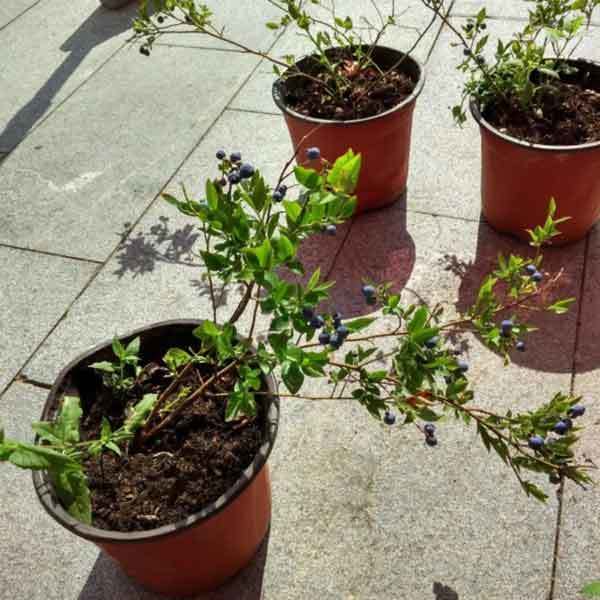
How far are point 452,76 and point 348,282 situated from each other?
67.8 inches

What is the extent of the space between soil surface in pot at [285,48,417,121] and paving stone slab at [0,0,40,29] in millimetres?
3214

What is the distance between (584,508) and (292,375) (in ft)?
4.01

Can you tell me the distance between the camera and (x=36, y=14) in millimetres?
5027

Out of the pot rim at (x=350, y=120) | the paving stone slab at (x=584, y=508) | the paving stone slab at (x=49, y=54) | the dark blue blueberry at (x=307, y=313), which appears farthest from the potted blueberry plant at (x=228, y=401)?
the paving stone slab at (x=49, y=54)

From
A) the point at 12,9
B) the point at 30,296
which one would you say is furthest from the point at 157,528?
the point at 12,9

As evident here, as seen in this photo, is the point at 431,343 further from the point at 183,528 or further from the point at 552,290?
the point at 552,290

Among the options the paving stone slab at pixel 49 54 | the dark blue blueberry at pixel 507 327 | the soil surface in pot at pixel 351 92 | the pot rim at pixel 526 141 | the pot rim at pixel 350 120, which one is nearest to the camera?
the dark blue blueberry at pixel 507 327

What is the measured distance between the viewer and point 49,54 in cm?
450

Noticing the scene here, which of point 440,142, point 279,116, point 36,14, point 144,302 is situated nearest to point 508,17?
point 440,142

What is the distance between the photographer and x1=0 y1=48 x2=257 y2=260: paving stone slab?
10.5 ft

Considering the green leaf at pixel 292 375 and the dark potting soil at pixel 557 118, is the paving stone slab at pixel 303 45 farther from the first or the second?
the green leaf at pixel 292 375

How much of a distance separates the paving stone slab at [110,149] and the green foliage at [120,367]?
133 cm

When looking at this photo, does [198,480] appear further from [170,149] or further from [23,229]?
[170,149]

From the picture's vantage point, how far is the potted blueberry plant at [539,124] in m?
2.44
